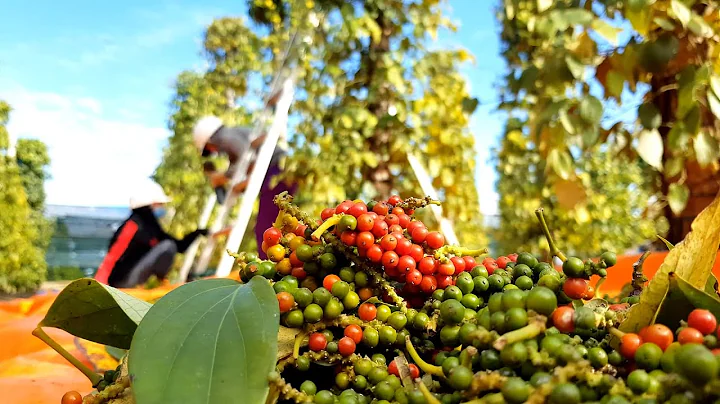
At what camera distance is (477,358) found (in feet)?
1.30

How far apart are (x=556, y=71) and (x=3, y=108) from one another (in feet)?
28.0

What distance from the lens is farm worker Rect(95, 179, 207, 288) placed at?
3.39 metres

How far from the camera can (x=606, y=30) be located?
142 cm

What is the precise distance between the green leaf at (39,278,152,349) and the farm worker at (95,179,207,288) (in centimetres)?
288

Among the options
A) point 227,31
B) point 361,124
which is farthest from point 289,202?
point 227,31

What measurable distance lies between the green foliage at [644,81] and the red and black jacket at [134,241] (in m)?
2.64

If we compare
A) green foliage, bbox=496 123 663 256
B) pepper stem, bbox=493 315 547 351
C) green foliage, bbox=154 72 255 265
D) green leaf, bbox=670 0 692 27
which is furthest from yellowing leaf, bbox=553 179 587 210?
green foliage, bbox=154 72 255 265

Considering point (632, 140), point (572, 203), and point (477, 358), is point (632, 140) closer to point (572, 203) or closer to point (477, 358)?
point (572, 203)

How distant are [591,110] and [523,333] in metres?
1.32

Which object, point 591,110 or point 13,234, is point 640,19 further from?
point 13,234

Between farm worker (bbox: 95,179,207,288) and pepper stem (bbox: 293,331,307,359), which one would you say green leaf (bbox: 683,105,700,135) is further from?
farm worker (bbox: 95,179,207,288)

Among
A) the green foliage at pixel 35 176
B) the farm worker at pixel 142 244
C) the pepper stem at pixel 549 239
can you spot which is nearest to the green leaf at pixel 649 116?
the pepper stem at pixel 549 239

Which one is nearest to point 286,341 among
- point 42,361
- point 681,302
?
point 681,302

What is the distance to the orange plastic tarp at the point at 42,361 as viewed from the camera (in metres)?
0.74
